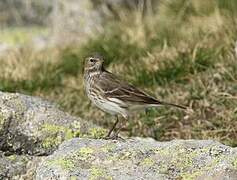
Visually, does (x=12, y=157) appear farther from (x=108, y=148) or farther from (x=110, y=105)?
(x=110, y=105)

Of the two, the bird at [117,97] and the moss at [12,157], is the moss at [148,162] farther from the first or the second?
the bird at [117,97]

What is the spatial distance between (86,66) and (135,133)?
99cm

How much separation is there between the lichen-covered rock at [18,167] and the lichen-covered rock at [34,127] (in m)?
0.18

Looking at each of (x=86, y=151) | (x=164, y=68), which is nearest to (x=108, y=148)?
(x=86, y=151)

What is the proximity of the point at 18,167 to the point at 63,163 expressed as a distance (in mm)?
876

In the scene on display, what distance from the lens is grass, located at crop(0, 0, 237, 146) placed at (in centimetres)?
730

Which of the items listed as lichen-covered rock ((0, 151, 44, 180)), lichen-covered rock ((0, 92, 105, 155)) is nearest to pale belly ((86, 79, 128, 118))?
lichen-covered rock ((0, 92, 105, 155))

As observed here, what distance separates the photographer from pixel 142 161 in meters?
4.28

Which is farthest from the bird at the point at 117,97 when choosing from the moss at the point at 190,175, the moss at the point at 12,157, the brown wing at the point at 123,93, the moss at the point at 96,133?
the moss at the point at 190,175

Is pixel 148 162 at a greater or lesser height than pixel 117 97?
greater

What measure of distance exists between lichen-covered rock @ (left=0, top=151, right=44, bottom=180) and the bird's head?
5.53 ft

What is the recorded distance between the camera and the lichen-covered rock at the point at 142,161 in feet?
13.5

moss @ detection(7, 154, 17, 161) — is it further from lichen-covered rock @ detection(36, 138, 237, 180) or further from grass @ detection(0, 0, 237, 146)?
grass @ detection(0, 0, 237, 146)

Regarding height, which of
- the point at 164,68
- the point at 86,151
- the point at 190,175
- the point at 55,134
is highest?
the point at 190,175
